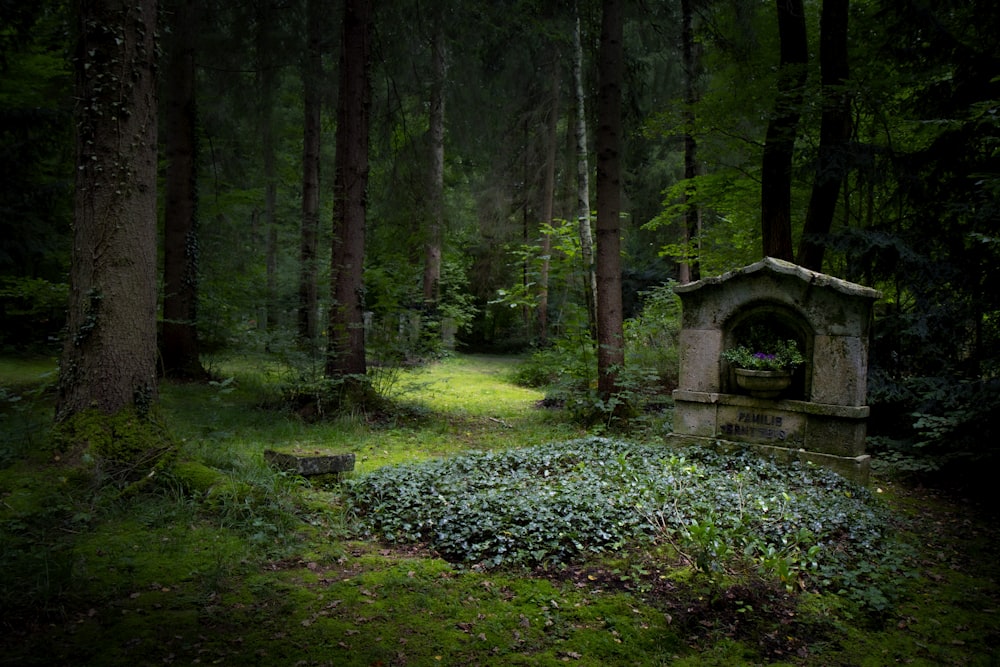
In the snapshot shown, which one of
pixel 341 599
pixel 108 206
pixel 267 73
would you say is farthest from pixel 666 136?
pixel 341 599

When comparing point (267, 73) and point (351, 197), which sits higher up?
point (267, 73)

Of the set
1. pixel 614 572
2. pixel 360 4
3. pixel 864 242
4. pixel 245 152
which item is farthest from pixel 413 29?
pixel 614 572

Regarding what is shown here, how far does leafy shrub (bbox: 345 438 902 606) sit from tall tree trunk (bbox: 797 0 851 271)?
11.6 feet

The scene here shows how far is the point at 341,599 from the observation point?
3346 mm

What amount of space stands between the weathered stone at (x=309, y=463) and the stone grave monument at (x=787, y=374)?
A: 3.84 meters

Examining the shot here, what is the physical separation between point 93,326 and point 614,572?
4049mm

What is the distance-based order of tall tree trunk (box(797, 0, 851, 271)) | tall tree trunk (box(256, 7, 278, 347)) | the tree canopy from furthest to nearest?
1. tall tree trunk (box(256, 7, 278, 347))
2. tall tree trunk (box(797, 0, 851, 271))
3. the tree canopy

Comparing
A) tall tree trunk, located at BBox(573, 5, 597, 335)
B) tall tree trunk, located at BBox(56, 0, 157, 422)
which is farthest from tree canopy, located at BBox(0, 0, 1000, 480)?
tall tree trunk, located at BBox(56, 0, 157, 422)

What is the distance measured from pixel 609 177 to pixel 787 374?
12.3 ft

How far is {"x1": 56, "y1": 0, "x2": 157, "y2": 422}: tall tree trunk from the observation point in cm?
427

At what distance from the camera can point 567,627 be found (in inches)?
127

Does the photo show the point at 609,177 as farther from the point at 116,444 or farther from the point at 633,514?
the point at 116,444

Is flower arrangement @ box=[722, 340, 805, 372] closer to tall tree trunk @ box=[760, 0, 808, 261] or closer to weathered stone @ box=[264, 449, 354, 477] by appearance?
tall tree trunk @ box=[760, 0, 808, 261]

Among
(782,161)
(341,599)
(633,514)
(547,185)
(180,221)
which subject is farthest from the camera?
(547,185)
